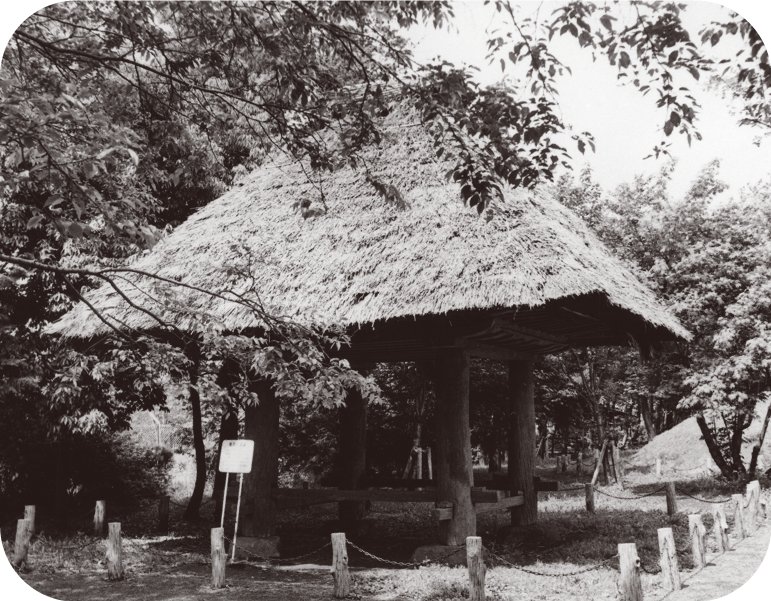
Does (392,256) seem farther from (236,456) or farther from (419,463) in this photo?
(419,463)

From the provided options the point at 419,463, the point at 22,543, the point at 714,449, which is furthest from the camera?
the point at 419,463

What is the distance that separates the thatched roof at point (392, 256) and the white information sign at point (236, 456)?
1664 mm

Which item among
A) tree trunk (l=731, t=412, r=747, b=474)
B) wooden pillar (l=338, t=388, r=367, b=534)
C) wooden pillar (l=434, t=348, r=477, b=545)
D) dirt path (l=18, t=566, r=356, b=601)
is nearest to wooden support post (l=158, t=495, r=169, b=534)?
wooden pillar (l=338, t=388, r=367, b=534)

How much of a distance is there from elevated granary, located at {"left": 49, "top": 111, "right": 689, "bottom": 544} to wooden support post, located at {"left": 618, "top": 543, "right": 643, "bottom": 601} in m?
2.68

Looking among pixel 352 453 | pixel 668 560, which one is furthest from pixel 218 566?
pixel 668 560

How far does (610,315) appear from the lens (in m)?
9.18

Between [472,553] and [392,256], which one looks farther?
[392,256]

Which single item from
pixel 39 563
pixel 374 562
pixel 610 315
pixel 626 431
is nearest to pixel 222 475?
pixel 39 563

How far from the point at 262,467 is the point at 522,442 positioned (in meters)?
4.00

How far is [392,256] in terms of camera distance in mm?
8867

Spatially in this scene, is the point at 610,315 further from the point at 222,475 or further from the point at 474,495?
the point at 222,475

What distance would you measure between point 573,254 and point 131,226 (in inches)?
224

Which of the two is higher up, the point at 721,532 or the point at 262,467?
Result: the point at 262,467

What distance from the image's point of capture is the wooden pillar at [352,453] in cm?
1205
